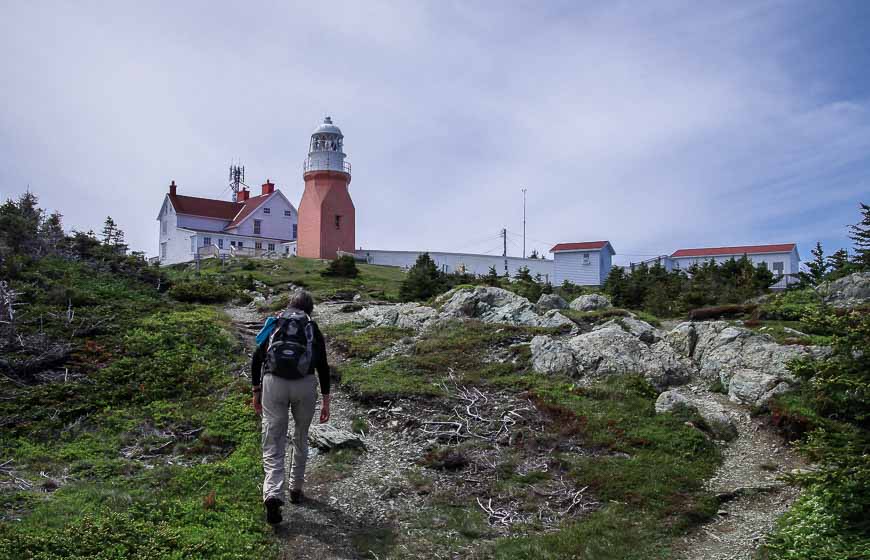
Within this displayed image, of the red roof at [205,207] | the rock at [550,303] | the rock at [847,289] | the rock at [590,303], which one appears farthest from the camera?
the red roof at [205,207]

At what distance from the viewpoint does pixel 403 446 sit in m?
11.4

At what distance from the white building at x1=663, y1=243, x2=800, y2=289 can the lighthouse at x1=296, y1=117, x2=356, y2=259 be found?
2745 centimetres

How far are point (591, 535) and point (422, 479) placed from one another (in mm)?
2758

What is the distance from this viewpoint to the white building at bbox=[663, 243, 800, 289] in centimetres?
4984

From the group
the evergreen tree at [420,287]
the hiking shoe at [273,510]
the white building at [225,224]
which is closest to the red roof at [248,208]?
the white building at [225,224]

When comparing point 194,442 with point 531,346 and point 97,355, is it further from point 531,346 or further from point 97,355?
point 531,346

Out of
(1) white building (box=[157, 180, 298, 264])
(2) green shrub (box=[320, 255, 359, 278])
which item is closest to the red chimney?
(1) white building (box=[157, 180, 298, 264])

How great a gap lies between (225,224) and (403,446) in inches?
2117

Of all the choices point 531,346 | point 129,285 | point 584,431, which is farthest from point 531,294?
point 584,431

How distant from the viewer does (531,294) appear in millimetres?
30828

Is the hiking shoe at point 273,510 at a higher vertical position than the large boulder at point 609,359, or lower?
lower

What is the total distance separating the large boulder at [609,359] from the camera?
15.0 meters

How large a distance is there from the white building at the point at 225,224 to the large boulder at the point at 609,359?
44264 mm

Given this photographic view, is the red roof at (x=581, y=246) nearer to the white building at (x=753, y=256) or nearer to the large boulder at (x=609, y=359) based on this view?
the white building at (x=753, y=256)
